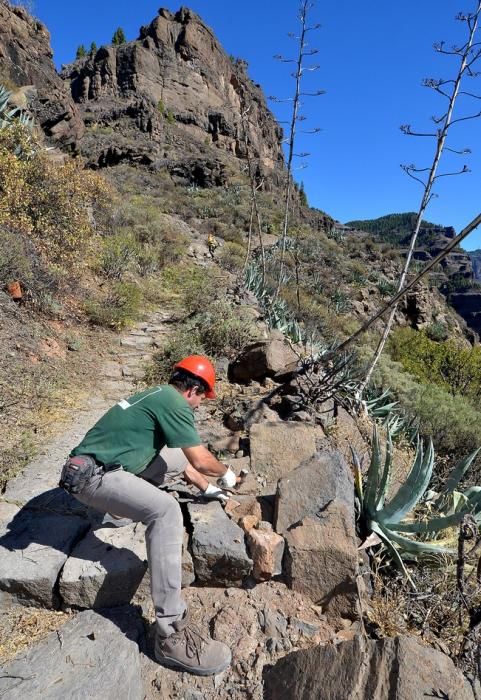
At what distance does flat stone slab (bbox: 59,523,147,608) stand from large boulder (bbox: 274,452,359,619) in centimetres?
90

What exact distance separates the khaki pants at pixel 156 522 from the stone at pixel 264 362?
3105 mm

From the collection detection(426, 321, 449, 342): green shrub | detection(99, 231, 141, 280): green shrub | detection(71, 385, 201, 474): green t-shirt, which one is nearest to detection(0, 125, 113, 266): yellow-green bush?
detection(99, 231, 141, 280): green shrub

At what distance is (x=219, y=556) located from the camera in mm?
2482

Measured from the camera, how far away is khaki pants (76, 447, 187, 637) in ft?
7.22

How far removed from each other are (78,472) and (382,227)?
348 ft

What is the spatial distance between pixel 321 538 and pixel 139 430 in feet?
4.14

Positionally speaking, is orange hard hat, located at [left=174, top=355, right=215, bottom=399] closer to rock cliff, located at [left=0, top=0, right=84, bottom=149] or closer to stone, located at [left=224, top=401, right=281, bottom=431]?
stone, located at [left=224, top=401, right=281, bottom=431]

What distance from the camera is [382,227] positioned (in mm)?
98562

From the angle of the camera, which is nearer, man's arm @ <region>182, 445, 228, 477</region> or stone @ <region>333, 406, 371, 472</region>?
man's arm @ <region>182, 445, 228, 477</region>

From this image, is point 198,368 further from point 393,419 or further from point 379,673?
point 393,419

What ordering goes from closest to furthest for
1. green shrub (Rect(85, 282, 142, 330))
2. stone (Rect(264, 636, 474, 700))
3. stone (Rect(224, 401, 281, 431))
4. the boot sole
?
stone (Rect(264, 636, 474, 700)), the boot sole, stone (Rect(224, 401, 281, 431)), green shrub (Rect(85, 282, 142, 330))

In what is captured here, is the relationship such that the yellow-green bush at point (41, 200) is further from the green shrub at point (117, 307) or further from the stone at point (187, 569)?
the stone at point (187, 569)

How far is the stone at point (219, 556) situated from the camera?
8.15 feet

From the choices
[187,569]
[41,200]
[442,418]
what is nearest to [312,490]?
[187,569]
